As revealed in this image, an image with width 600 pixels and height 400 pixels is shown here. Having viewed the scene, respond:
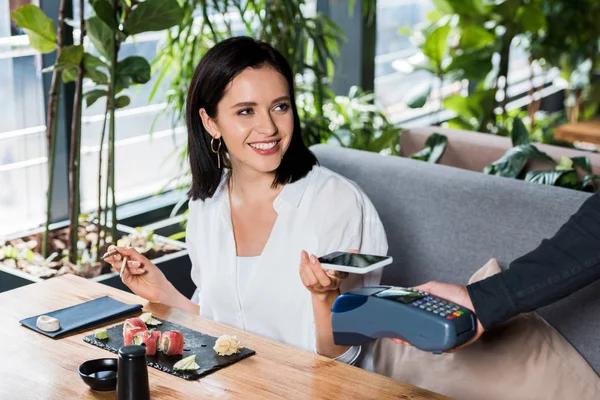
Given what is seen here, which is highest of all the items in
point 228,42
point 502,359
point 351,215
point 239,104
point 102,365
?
point 228,42

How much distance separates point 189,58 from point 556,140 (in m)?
2.55

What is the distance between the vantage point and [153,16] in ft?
9.80

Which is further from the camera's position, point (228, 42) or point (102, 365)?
point (228, 42)

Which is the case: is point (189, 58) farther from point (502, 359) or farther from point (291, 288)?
point (502, 359)

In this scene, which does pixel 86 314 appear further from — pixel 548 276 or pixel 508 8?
pixel 508 8

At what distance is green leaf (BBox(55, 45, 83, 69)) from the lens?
9.62 feet

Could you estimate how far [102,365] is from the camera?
1769 millimetres

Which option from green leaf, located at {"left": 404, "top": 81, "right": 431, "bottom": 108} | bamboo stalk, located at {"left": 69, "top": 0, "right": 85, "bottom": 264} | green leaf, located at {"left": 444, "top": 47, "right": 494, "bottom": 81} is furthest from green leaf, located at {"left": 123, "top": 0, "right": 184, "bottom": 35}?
green leaf, located at {"left": 444, "top": 47, "right": 494, "bottom": 81}

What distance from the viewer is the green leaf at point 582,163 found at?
2801 millimetres

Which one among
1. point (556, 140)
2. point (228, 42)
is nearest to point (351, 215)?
point (228, 42)

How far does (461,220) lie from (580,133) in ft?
9.12

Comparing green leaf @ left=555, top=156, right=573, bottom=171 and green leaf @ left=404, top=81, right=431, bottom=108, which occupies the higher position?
green leaf @ left=404, top=81, right=431, bottom=108

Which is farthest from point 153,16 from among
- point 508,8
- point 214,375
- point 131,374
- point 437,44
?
point 508,8

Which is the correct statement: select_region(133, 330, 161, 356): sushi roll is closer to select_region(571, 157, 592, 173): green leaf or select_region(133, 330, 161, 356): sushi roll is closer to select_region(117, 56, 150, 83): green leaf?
select_region(117, 56, 150, 83): green leaf
